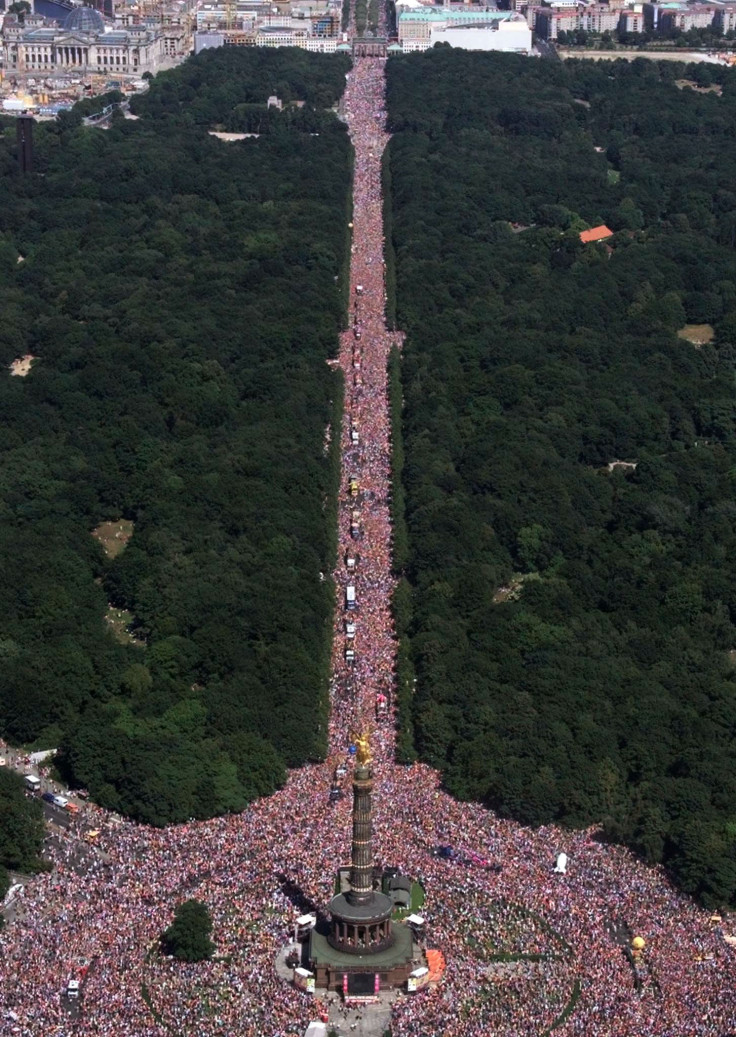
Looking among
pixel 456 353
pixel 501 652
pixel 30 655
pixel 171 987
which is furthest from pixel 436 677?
pixel 456 353

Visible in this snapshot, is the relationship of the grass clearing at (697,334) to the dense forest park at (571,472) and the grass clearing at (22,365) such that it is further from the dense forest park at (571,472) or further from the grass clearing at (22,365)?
the grass clearing at (22,365)

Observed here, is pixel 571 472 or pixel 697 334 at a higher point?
pixel 571 472

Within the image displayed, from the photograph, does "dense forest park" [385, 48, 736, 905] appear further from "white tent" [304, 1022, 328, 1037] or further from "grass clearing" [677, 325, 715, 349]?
"white tent" [304, 1022, 328, 1037]

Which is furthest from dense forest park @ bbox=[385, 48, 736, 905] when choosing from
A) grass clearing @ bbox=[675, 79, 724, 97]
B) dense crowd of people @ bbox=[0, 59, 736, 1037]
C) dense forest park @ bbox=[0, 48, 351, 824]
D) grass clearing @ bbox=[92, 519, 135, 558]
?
grass clearing @ bbox=[675, 79, 724, 97]

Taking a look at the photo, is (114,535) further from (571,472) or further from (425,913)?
(425,913)

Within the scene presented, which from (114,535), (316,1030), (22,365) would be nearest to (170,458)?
(114,535)

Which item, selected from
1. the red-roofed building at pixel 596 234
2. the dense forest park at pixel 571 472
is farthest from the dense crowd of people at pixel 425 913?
the red-roofed building at pixel 596 234
